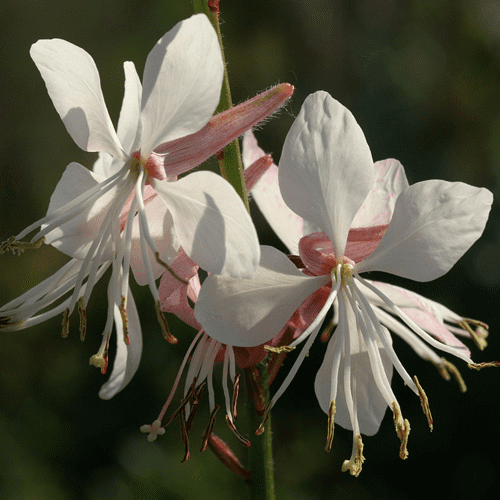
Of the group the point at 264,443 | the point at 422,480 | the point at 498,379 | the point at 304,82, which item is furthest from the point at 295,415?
the point at 264,443

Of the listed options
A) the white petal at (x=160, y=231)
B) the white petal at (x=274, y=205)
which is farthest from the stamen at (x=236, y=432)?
the white petal at (x=274, y=205)

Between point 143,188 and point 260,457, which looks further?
point 260,457

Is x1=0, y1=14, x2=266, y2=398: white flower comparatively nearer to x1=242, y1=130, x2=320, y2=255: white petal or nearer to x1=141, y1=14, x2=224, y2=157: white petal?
x1=141, y1=14, x2=224, y2=157: white petal

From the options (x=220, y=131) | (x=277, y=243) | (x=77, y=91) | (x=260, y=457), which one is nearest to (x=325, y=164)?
(x=220, y=131)

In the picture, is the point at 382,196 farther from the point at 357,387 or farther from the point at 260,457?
the point at 260,457

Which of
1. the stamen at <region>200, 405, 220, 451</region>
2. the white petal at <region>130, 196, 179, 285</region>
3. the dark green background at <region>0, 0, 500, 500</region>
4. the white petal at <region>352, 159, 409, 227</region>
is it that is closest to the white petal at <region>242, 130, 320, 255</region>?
the white petal at <region>352, 159, 409, 227</region>

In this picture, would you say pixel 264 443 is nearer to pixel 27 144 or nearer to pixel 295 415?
pixel 295 415

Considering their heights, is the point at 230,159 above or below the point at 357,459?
above
